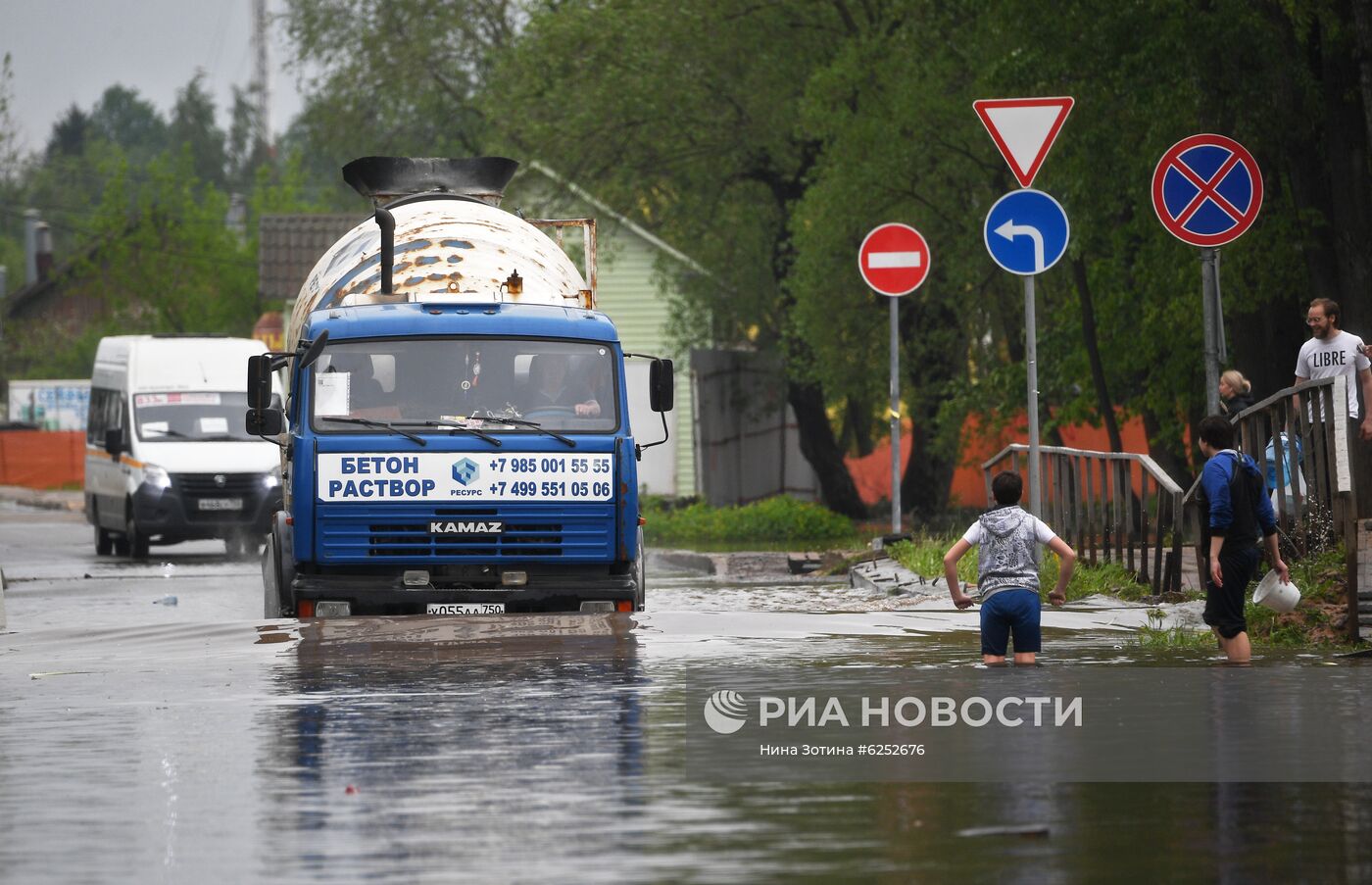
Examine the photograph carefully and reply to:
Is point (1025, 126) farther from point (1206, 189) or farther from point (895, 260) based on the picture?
point (895, 260)

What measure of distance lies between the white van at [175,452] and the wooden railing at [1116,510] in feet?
38.0

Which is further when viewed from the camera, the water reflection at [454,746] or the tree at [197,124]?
the tree at [197,124]

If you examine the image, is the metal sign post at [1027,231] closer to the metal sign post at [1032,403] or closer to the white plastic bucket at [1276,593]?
the metal sign post at [1032,403]

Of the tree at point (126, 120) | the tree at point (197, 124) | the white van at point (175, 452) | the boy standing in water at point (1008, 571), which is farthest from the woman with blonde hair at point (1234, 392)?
the tree at point (126, 120)

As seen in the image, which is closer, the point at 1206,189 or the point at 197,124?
the point at 1206,189

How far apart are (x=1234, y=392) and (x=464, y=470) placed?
6.59 m

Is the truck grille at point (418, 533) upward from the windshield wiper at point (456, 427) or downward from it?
downward

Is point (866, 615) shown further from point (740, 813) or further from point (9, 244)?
point (9, 244)

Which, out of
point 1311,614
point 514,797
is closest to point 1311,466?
point 1311,614

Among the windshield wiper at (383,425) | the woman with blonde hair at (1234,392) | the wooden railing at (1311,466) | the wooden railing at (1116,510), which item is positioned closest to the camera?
the wooden railing at (1311,466)

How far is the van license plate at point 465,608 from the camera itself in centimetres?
1459

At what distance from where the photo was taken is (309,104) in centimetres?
5441

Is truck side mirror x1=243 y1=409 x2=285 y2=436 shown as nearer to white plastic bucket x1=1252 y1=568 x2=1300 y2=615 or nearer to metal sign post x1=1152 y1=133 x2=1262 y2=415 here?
metal sign post x1=1152 y1=133 x2=1262 y2=415

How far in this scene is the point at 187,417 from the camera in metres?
29.9
